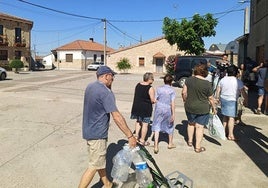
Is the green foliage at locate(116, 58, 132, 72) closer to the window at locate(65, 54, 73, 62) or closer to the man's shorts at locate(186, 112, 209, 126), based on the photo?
the window at locate(65, 54, 73, 62)

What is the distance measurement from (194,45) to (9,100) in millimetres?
17511

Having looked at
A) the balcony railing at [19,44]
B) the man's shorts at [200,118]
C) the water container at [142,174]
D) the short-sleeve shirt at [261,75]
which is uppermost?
the balcony railing at [19,44]

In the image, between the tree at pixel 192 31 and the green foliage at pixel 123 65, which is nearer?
the tree at pixel 192 31

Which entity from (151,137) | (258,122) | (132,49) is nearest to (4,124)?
(151,137)

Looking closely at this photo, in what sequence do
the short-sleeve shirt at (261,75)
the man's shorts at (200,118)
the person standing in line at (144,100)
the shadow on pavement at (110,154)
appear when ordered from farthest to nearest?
the short-sleeve shirt at (261,75)
the person standing in line at (144,100)
the man's shorts at (200,118)
the shadow on pavement at (110,154)

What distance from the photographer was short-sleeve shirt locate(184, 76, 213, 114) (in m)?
5.73

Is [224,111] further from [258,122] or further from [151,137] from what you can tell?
[258,122]

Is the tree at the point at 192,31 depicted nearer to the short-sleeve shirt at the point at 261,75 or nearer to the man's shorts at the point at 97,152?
the short-sleeve shirt at the point at 261,75

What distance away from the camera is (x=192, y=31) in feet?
84.3

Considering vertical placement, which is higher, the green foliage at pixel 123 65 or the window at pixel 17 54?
the window at pixel 17 54

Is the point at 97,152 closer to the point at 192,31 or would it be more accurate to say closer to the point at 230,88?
the point at 230,88

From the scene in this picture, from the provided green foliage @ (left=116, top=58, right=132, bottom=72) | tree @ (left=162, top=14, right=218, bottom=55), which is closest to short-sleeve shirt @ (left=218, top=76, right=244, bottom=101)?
tree @ (left=162, top=14, right=218, bottom=55)

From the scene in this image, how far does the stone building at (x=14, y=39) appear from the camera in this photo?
40.2 meters

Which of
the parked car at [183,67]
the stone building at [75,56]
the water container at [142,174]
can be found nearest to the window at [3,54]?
the stone building at [75,56]
